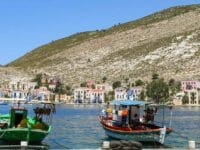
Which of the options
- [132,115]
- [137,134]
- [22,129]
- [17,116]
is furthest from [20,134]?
[132,115]

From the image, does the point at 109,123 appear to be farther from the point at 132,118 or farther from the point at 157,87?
the point at 157,87

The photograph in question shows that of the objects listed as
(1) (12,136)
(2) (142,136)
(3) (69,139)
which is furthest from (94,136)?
(1) (12,136)

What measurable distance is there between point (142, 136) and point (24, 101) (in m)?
10.0

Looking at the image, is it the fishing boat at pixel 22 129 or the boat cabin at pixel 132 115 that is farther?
the boat cabin at pixel 132 115

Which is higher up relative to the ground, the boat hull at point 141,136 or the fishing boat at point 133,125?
the fishing boat at point 133,125

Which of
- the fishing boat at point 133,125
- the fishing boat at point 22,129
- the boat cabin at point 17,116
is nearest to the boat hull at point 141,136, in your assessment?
the fishing boat at point 133,125

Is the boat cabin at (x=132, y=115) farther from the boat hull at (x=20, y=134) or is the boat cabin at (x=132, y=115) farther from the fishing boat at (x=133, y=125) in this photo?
the boat hull at (x=20, y=134)

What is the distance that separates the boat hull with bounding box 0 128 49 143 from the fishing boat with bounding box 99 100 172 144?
8.14 metres

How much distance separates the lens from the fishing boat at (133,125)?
1820 inches

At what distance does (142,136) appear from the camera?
4659 centimetres

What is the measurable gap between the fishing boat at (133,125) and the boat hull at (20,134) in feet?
26.7

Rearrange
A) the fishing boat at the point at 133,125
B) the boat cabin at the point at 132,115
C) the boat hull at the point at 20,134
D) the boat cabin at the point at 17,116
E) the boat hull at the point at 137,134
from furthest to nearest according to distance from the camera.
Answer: the boat cabin at the point at 132,115 → the fishing boat at the point at 133,125 → the boat hull at the point at 137,134 → the boat cabin at the point at 17,116 → the boat hull at the point at 20,134

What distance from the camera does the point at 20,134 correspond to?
42875 millimetres

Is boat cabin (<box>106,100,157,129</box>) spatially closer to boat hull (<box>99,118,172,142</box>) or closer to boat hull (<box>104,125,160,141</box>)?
boat hull (<box>99,118,172,142</box>)
